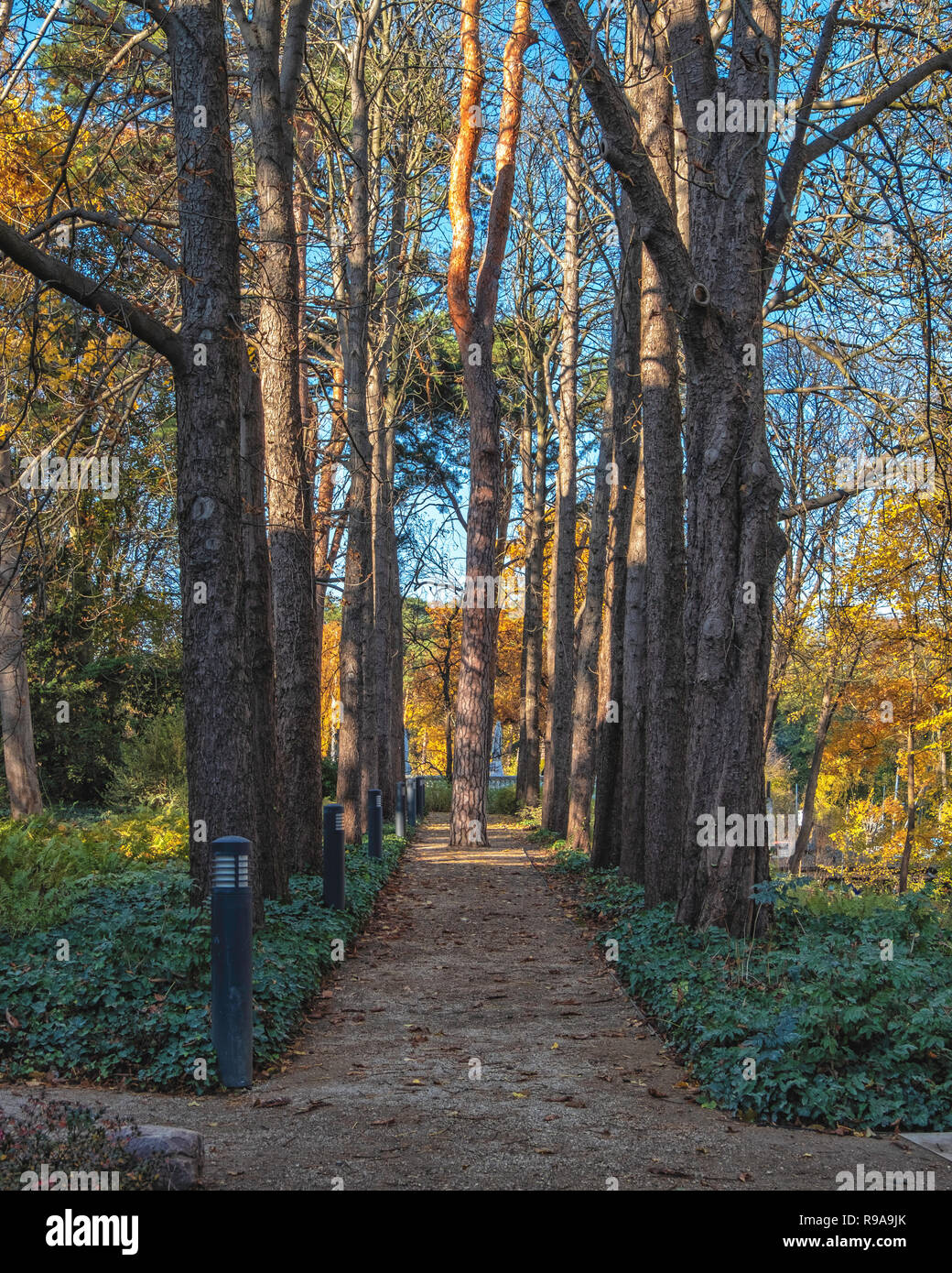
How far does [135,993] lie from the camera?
675 cm

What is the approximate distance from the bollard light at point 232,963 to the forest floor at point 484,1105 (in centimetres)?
21

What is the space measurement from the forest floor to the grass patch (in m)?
0.22

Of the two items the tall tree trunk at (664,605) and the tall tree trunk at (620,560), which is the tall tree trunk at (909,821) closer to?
the tall tree trunk at (620,560)

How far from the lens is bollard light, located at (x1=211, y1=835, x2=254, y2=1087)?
240 inches

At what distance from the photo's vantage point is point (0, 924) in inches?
331

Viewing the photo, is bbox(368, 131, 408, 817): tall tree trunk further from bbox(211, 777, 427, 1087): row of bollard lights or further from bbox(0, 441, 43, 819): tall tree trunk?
bbox(211, 777, 427, 1087): row of bollard lights

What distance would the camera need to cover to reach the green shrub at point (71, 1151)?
3939 millimetres

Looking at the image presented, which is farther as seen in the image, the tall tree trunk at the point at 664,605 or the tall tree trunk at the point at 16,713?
the tall tree trunk at the point at 16,713

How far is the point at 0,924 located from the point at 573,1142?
518 centimetres

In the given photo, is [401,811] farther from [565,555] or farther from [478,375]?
[478,375]

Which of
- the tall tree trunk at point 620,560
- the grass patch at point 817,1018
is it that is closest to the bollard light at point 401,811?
the tall tree trunk at point 620,560

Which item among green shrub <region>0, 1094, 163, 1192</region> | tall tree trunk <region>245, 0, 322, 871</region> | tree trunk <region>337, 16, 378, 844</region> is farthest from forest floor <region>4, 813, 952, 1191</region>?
tree trunk <region>337, 16, 378, 844</region>

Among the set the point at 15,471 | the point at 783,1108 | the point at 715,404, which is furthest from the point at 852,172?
the point at 15,471

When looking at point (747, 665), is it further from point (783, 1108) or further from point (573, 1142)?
point (573, 1142)
